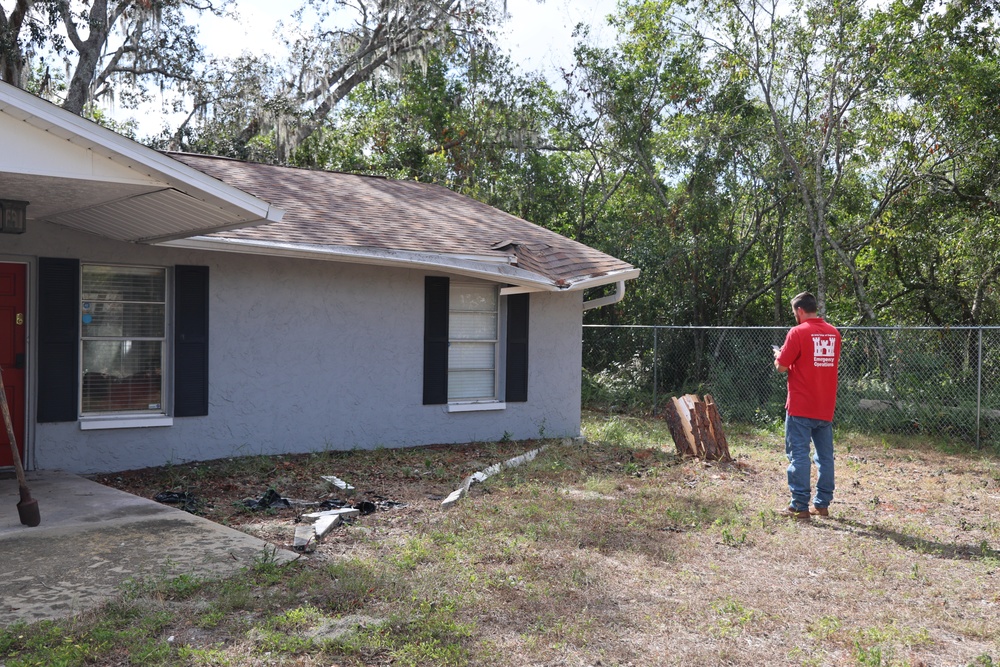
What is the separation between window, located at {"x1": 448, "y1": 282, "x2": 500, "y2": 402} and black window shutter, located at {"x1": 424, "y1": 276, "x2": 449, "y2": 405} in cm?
19

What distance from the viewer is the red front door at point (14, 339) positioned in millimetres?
8516

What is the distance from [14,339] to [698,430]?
770 centimetres

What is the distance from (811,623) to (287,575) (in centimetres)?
313

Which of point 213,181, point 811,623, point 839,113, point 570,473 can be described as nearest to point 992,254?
point 839,113

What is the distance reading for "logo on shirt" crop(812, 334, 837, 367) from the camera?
7367 mm

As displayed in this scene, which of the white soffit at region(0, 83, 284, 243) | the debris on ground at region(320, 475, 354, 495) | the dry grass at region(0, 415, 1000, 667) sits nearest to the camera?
the dry grass at region(0, 415, 1000, 667)

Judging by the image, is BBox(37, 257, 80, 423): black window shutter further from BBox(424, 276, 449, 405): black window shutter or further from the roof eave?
BBox(424, 276, 449, 405): black window shutter

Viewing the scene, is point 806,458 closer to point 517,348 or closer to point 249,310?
point 517,348

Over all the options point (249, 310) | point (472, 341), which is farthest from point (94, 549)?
point (472, 341)

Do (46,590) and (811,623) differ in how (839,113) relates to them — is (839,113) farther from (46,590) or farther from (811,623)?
(46,590)

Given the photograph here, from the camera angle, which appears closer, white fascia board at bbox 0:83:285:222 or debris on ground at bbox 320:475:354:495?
white fascia board at bbox 0:83:285:222

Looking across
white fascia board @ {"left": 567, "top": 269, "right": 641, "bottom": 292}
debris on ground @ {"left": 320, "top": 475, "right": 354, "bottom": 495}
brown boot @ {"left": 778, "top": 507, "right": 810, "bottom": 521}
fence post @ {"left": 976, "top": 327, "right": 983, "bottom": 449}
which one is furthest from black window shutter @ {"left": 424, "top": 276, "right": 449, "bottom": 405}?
fence post @ {"left": 976, "top": 327, "right": 983, "bottom": 449}

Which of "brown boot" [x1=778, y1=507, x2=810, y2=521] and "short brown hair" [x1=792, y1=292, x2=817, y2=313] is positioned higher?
"short brown hair" [x1=792, y1=292, x2=817, y2=313]

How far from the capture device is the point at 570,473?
9500 millimetres
